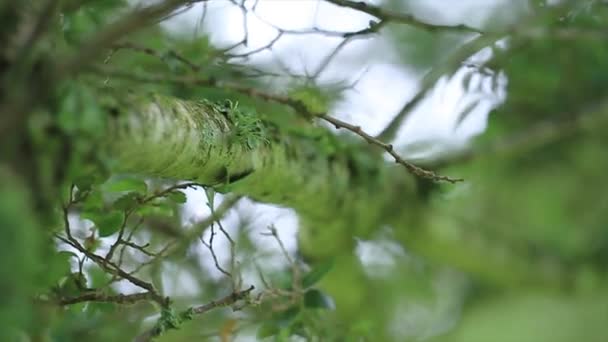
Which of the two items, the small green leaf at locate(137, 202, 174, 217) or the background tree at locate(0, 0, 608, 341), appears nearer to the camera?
the background tree at locate(0, 0, 608, 341)

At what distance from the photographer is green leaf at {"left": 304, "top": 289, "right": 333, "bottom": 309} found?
72 cm

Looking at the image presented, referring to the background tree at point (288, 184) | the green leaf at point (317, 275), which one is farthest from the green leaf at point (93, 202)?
the green leaf at point (317, 275)

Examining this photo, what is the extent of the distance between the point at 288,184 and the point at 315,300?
0.31 ft

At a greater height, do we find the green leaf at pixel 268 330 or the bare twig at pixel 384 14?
the bare twig at pixel 384 14

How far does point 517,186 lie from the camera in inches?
56.8

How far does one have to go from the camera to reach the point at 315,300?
72 cm

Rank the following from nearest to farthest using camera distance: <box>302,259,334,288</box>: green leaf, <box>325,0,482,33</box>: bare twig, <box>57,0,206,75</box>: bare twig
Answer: <box>57,0,206,75</box>: bare twig, <box>325,0,482,33</box>: bare twig, <box>302,259,334,288</box>: green leaf

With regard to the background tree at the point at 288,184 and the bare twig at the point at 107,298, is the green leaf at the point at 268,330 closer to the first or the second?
the background tree at the point at 288,184

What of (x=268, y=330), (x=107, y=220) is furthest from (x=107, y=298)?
(x=268, y=330)

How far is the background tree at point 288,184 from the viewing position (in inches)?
14.6

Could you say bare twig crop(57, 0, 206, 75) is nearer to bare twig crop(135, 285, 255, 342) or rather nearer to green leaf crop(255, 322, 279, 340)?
bare twig crop(135, 285, 255, 342)

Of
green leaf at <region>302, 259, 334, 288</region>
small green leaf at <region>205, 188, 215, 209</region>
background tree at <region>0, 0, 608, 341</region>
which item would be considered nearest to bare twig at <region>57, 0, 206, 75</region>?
background tree at <region>0, 0, 608, 341</region>

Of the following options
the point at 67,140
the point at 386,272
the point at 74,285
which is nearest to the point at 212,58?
the point at 74,285

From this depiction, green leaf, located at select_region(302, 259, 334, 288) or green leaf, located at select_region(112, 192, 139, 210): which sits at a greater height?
green leaf, located at select_region(112, 192, 139, 210)
